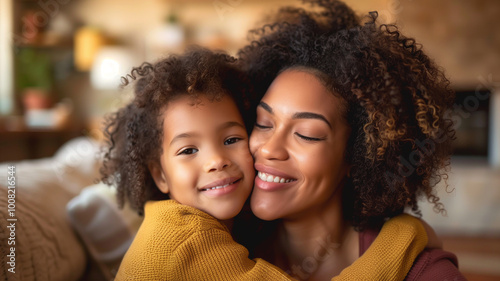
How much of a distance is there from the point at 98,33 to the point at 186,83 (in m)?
4.93

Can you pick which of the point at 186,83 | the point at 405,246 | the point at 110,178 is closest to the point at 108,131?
the point at 110,178

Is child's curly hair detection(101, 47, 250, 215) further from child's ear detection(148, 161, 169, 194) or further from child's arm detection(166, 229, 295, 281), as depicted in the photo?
child's arm detection(166, 229, 295, 281)

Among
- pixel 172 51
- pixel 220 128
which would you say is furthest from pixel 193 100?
pixel 172 51

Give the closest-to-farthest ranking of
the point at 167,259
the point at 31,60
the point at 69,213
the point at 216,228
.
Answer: the point at 167,259 < the point at 216,228 < the point at 69,213 < the point at 31,60

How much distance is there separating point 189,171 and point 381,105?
0.57 m

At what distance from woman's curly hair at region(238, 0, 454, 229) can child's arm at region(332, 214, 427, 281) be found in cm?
8

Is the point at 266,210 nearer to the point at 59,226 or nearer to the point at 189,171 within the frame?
the point at 189,171

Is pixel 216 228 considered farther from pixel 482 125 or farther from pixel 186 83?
pixel 482 125

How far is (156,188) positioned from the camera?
143 centimetres

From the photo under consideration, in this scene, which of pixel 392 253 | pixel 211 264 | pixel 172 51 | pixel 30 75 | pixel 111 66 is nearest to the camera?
pixel 211 264

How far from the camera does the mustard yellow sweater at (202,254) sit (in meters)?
1.03

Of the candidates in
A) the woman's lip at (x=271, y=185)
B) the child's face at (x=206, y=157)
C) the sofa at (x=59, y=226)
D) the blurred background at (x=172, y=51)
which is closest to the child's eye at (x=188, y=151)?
the child's face at (x=206, y=157)

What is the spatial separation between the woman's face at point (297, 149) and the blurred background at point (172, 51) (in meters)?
2.78

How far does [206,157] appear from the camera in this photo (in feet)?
3.98
